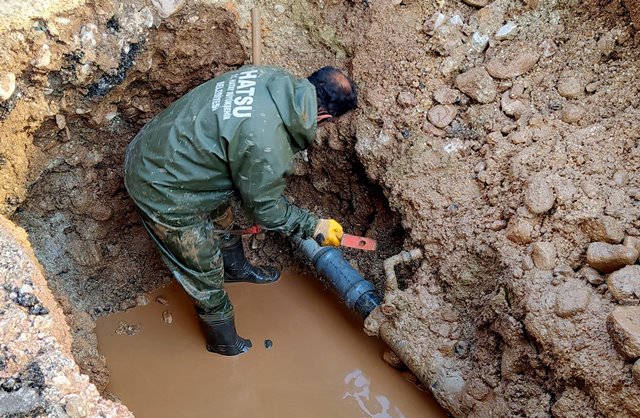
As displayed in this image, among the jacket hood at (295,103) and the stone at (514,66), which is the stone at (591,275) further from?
the jacket hood at (295,103)

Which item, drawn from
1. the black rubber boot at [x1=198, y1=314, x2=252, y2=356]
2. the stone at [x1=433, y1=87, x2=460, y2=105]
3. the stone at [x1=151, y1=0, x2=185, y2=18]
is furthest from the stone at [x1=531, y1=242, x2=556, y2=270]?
the stone at [x1=151, y1=0, x2=185, y2=18]

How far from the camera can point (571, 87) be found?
2.92 metres

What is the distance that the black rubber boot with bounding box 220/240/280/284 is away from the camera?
3.64 meters

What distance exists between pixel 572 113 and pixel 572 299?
3.14ft

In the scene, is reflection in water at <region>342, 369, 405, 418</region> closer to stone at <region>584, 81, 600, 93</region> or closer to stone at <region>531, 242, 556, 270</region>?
stone at <region>531, 242, 556, 270</region>

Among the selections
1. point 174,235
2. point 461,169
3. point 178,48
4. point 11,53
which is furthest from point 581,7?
point 11,53

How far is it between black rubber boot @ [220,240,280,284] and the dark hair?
4.23 ft

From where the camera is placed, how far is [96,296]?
365 centimetres

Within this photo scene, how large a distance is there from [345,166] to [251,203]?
101cm

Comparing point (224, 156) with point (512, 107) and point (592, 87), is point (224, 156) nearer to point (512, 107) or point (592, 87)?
point (512, 107)

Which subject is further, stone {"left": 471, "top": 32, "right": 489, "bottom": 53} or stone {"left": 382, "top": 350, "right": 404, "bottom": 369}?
stone {"left": 382, "top": 350, "right": 404, "bottom": 369}

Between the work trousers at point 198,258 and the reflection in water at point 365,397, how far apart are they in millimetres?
791

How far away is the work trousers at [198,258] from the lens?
115 inches

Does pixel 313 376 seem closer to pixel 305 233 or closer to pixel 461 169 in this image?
pixel 305 233
